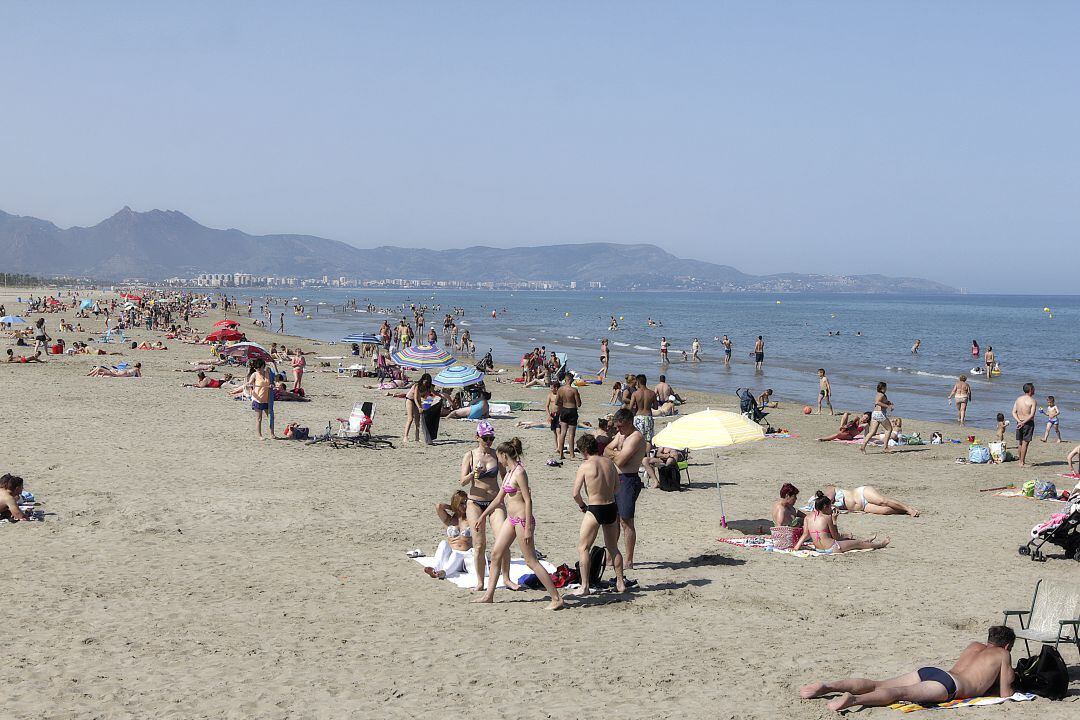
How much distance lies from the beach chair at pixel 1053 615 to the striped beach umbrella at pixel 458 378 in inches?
517

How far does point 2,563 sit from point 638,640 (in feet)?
20.6

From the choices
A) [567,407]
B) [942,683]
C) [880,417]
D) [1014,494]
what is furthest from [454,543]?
[880,417]

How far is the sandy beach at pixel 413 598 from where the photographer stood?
6.54m

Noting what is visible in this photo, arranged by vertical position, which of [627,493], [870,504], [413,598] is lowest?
[413,598]

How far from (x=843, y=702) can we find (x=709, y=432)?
497 centimetres

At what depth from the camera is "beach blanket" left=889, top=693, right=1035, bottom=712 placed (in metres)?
6.43

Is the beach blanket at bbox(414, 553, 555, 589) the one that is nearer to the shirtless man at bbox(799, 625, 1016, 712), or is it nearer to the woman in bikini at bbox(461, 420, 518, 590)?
the woman in bikini at bbox(461, 420, 518, 590)

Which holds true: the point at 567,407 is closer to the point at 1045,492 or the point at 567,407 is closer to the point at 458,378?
the point at 458,378

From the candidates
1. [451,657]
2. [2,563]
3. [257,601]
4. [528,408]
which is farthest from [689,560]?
[528,408]

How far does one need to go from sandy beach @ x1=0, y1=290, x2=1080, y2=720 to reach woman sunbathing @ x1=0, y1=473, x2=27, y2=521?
0.32 metres

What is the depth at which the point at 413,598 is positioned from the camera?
868cm

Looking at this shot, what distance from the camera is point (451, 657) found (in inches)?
285

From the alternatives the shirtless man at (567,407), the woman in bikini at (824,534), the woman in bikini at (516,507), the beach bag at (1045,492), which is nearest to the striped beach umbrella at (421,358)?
the shirtless man at (567,407)

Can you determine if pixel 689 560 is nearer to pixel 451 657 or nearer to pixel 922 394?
pixel 451 657
